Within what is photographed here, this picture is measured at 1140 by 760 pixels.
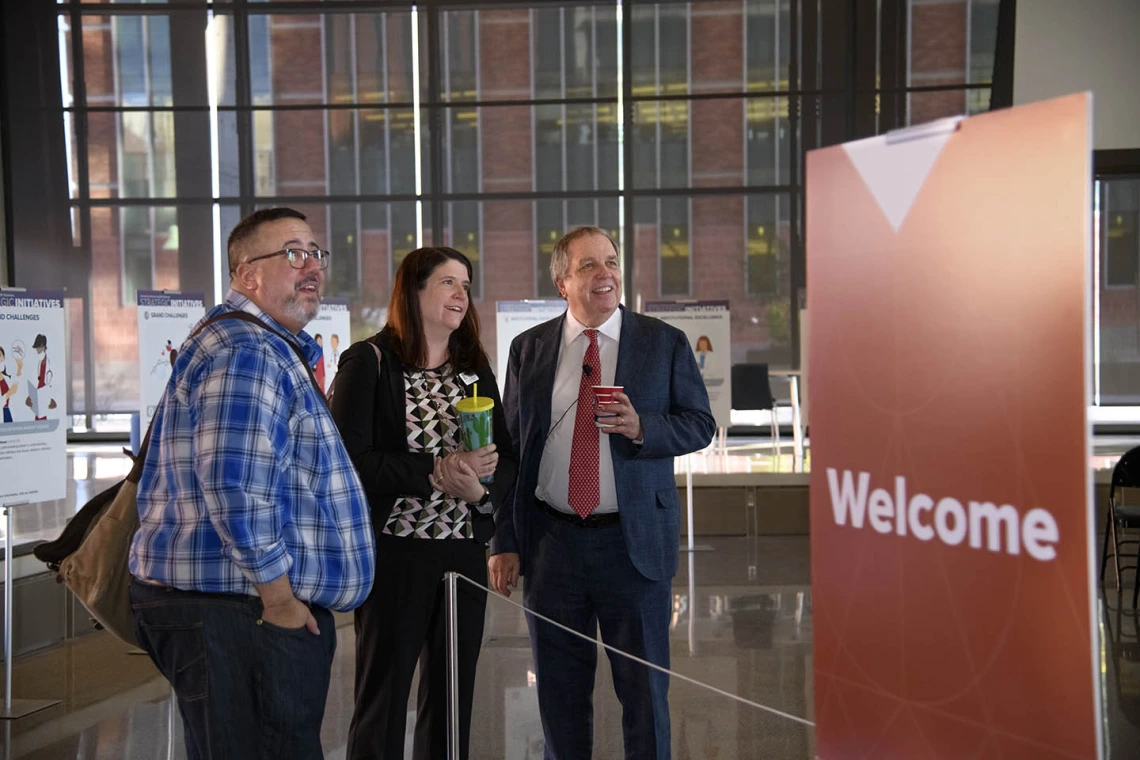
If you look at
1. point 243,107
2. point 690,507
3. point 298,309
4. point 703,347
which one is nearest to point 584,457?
point 298,309

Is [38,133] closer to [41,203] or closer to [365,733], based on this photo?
[41,203]

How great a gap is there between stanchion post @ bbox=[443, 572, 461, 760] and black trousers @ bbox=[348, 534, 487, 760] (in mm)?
32

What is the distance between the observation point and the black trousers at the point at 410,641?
114 inches

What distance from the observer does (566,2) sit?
13117 millimetres

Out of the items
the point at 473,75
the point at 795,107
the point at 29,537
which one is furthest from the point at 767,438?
the point at 29,537

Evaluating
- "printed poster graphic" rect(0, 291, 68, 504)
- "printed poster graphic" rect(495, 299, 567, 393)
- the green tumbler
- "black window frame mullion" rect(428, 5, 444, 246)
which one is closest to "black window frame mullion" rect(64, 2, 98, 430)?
"black window frame mullion" rect(428, 5, 444, 246)

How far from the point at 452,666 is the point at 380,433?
2.10ft

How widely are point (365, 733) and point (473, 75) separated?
1128 cm

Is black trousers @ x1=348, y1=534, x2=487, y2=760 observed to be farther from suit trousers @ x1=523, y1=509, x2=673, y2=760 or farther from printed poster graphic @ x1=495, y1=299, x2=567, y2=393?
printed poster graphic @ x1=495, y1=299, x2=567, y2=393

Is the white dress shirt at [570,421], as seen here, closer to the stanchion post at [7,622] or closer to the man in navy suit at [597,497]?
the man in navy suit at [597,497]

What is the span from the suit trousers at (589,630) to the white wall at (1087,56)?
26.9ft

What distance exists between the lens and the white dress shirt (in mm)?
2959

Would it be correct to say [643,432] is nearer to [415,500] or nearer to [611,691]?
[415,500]

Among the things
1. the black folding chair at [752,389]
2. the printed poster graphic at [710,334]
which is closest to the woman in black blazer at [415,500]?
the printed poster graphic at [710,334]
